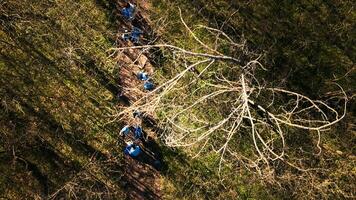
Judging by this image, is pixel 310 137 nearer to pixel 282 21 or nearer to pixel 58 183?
pixel 282 21

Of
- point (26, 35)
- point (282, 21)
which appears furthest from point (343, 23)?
point (26, 35)

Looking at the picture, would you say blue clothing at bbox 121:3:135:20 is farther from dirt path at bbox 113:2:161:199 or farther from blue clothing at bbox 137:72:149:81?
blue clothing at bbox 137:72:149:81

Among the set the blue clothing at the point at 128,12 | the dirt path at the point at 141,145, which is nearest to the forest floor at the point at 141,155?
the dirt path at the point at 141,145

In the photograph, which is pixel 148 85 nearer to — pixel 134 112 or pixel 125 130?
pixel 134 112

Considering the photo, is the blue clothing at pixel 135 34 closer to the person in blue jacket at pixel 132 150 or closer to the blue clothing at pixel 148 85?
the blue clothing at pixel 148 85

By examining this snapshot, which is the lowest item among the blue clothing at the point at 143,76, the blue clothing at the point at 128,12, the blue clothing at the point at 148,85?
the blue clothing at the point at 148,85
